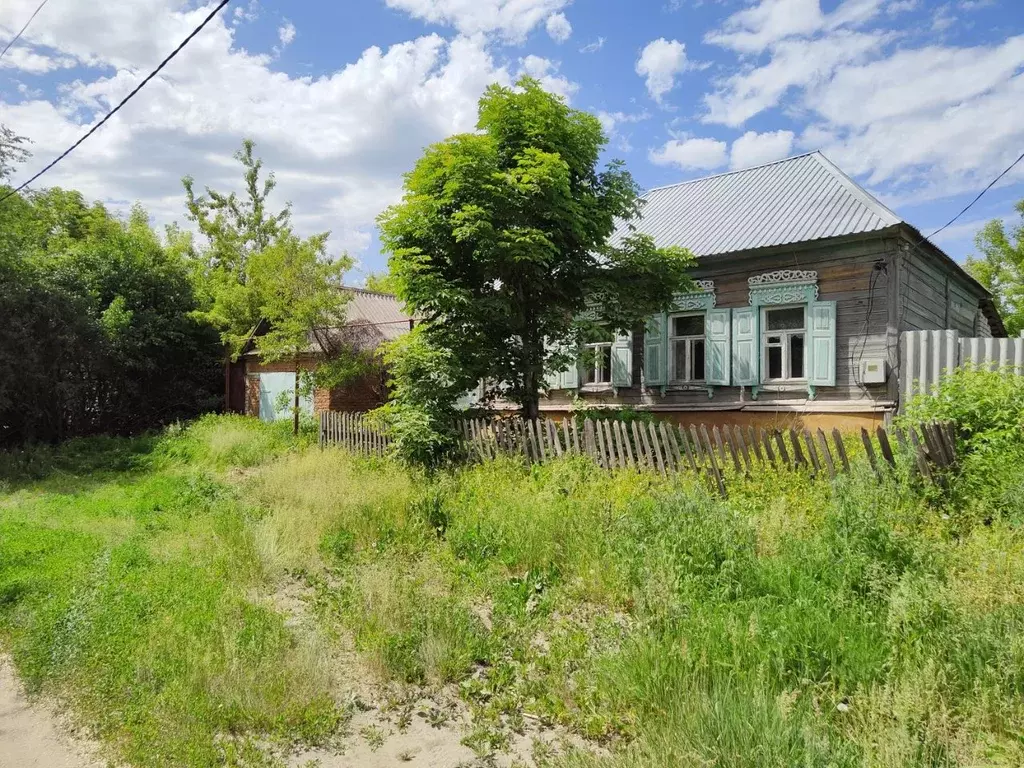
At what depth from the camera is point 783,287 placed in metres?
11.8

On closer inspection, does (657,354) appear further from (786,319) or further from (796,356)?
(796,356)

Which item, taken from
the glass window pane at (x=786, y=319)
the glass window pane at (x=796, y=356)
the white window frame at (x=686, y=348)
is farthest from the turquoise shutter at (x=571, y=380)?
the glass window pane at (x=796, y=356)

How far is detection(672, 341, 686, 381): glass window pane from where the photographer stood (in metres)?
13.2

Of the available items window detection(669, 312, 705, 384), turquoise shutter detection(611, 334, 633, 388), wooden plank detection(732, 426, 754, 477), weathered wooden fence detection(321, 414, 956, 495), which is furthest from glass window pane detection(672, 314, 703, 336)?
wooden plank detection(732, 426, 754, 477)

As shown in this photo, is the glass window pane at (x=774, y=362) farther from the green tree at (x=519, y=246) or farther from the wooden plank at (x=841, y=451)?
the wooden plank at (x=841, y=451)

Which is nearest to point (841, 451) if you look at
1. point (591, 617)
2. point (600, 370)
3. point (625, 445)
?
point (625, 445)

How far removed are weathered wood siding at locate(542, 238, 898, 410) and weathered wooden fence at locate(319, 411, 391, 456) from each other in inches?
248

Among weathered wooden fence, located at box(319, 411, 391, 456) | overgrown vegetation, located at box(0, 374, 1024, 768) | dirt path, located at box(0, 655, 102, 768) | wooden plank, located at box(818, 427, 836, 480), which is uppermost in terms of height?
wooden plank, located at box(818, 427, 836, 480)

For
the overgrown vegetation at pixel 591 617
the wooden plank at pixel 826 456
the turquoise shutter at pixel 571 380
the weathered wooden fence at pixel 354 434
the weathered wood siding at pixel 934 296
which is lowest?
the overgrown vegetation at pixel 591 617

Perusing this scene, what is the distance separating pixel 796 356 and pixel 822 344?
26.4 inches

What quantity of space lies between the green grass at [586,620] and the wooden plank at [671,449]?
0.49 meters

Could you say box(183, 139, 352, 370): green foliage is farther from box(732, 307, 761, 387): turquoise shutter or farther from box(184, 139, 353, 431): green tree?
box(732, 307, 761, 387): turquoise shutter

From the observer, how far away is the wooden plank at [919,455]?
237 inches

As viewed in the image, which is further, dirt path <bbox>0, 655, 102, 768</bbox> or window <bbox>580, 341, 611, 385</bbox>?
window <bbox>580, 341, 611, 385</bbox>
